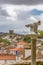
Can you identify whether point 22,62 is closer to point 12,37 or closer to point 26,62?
point 26,62

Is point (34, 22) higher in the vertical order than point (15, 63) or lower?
higher

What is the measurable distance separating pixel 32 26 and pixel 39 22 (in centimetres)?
7

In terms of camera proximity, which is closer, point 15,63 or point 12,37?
point 15,63

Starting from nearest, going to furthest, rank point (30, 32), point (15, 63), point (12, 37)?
point (30, 32) → point (15, 63) → point (12, 37)

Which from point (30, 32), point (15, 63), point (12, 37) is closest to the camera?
point (30, 32)

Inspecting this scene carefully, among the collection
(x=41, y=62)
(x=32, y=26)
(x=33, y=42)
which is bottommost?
(x=41, y=62)

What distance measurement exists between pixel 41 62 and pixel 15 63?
0.29 meters

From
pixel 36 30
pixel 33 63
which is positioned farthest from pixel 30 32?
pixel 33 63

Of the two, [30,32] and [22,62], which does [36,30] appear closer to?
[30,32]

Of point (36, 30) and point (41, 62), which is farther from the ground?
point (36, 30)

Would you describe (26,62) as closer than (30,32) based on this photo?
No

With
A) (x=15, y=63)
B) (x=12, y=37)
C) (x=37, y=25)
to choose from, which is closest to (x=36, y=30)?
(x=37, y=25)

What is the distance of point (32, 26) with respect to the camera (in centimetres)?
217

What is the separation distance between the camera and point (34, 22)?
2.19m
